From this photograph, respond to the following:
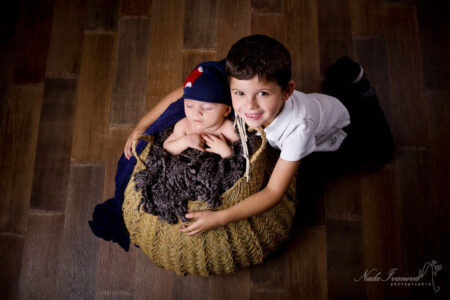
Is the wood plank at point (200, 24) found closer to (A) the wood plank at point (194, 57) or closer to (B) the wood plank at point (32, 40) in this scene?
(A) the wood plank at point (194, 57)

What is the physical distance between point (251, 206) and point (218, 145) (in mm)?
252

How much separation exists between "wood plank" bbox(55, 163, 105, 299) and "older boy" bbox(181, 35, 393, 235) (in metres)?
0.67

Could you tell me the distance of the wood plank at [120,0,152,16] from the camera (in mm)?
1591

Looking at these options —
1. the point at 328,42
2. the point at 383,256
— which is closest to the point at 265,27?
the point at 328,42

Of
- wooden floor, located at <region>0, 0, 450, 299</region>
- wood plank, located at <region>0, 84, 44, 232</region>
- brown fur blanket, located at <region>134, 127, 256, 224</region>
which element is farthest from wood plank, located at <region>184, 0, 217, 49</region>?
wood plank, located at <region>0, 84, 44, 232</region>

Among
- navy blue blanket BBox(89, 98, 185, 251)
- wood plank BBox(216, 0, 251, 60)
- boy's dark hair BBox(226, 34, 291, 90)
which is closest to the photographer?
boy's dark hair BBox(226, 34, 291, 90)

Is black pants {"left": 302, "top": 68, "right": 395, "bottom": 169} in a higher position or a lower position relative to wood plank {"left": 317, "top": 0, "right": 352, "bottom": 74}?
lower

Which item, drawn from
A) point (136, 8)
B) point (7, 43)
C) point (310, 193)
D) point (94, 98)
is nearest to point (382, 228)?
point (310, 193)

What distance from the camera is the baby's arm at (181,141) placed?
A: 1.09m

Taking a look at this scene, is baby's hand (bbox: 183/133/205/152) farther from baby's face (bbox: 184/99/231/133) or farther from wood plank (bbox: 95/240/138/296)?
wood plank (bbox: 95/240/138/296)

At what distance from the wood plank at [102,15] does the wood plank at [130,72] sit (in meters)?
0.05

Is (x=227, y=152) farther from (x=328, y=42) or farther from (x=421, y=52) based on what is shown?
(x=421, y=52)

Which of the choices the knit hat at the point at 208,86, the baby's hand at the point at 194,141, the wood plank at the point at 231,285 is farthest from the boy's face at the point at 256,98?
the wood plank at the point at 231,285

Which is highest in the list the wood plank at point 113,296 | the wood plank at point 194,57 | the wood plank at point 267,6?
A: the wood plank at point 267,6
